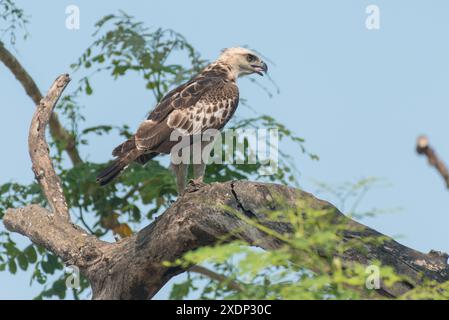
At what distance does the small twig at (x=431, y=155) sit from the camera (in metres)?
4.48

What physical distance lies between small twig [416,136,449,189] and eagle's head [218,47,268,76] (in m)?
7.67

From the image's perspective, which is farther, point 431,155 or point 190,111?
point 190,111

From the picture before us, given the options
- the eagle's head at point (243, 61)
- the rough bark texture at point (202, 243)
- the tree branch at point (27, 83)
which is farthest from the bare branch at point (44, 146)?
the tree branch at point (27, 83)

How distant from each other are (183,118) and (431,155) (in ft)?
20.2

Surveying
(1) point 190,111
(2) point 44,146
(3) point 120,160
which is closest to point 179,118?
(1) point 190,111

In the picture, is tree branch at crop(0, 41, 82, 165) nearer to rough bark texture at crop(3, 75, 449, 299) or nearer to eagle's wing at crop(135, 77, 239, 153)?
eagle's wing at crop(135, 77, 239, 153)

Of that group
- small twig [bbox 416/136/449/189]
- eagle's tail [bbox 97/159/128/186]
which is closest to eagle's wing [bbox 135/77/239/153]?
eagle's tail [bbox 97/159/128/186]

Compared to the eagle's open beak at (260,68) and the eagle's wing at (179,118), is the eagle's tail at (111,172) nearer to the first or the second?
the eagle's wing at (179,118)

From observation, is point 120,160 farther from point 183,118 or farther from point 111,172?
point 183,118

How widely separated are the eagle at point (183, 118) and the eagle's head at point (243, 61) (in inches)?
5.1

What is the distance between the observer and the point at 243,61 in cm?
1219

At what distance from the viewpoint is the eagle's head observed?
1216 cm

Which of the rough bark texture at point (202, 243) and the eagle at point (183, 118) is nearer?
the rough bark texture at point (202, 243)
